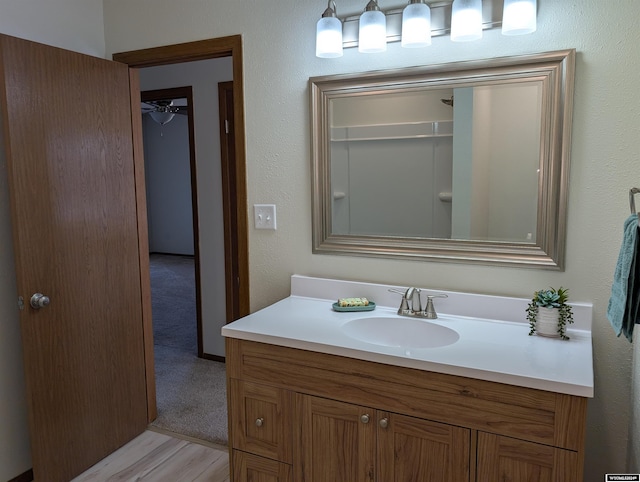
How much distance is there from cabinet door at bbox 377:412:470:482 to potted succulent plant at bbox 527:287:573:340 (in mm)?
463

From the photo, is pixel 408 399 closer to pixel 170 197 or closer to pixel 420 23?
pixel 420 23

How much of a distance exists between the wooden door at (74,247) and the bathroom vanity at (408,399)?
0.89 meters

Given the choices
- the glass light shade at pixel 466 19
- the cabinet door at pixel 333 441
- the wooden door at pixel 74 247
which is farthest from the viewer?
the wooden door at pixel 74 247

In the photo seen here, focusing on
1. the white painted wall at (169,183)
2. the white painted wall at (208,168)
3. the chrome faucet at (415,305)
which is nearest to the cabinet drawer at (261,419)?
the chrome faucet at (415,305)

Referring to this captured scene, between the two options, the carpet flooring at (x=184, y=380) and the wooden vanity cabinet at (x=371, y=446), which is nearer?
the wooden vanity cabinet at (x=371, y=446)

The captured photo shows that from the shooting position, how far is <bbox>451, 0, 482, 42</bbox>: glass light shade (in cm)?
163

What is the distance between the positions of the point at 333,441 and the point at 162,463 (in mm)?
1189

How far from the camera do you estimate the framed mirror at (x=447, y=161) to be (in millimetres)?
1652

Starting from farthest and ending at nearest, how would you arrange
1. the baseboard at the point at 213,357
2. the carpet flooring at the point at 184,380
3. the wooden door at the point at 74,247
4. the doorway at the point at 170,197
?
1. the doorway at the point at 170,197
2. the baseboard at the point at 213,357
3. the carpet flooring at the point at 184,380
4. the wooden door at the point at 74,247

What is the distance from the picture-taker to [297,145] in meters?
2.06

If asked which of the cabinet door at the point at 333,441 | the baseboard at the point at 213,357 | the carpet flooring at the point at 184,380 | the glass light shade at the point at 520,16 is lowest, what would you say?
the carpet flooring at the point at 184,380

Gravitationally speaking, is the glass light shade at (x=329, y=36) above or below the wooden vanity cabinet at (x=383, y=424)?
above

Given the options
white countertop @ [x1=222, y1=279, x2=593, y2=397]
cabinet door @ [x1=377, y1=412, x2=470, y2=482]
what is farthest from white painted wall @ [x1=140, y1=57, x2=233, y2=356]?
cabinet door @ [x1=377, y1=412, x2=470, y2=482]

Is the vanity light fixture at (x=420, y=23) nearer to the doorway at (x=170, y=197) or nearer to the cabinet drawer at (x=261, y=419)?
the cabinet drawer at (x=261, y=419)
